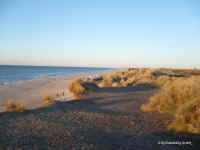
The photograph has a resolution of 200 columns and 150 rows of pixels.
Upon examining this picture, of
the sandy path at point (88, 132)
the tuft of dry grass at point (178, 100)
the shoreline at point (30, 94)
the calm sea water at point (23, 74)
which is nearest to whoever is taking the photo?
the sandy path at point (88, 132)

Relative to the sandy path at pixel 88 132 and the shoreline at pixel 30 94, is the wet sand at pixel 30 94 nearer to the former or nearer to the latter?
the shoreline at pixel 30 94

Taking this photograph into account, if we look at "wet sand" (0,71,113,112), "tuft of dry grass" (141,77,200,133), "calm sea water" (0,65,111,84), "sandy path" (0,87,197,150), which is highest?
"tuft of dry grass" (141,77,200,133)

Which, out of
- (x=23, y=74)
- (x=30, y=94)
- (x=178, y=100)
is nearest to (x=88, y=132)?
(x=178, y=100)

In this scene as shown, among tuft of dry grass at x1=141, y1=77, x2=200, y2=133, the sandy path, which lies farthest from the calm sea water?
tuft of dry grass at x1=141, y1=77, x2=200, y2=133

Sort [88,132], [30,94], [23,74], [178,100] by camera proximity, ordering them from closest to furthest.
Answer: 1. [88,132]
2. [178,100]
3. [30,94]
4. [23,74]

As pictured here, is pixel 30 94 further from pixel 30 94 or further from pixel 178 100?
pixel 178 100

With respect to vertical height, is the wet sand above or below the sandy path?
below

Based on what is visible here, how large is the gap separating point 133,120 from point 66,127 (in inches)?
98.3

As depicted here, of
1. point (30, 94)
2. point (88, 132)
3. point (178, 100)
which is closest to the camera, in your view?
point (88, 132)

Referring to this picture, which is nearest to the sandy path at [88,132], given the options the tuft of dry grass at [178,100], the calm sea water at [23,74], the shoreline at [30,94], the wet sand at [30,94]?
the tuft of dry grass at [178,100]

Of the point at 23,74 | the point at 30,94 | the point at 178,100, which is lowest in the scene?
the point at 30,94

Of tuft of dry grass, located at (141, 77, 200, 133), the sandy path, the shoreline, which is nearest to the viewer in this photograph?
the sandy path

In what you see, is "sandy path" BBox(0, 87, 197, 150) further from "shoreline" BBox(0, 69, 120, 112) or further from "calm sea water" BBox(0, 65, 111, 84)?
"calm sea water" BBox(0, 65, 111, 84)

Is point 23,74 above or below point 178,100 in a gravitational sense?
below
